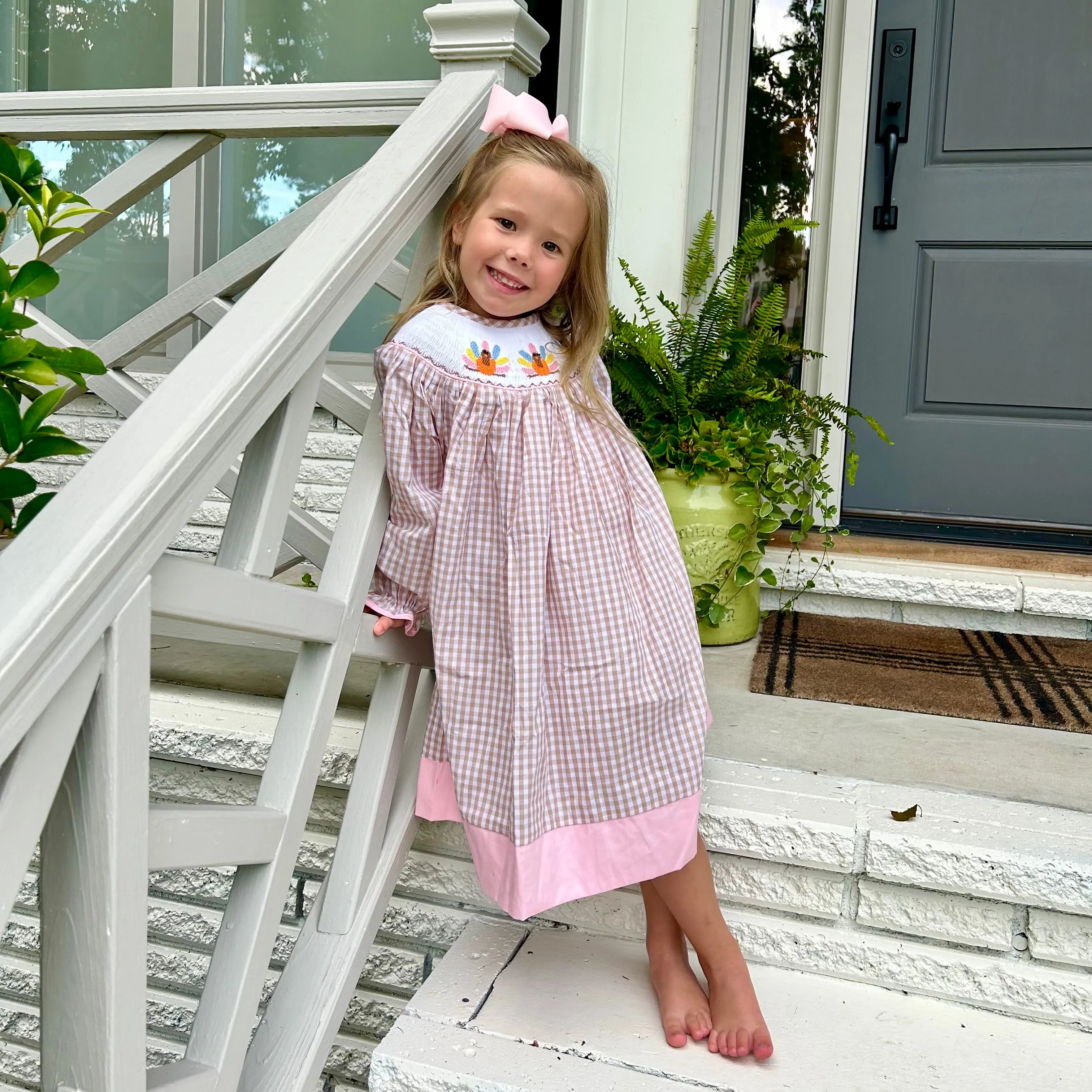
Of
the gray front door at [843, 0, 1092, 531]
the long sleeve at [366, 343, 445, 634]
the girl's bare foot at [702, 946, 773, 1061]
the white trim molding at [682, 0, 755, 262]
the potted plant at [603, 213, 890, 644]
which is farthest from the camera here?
the gray front door at [843, 0, 1092, 531]

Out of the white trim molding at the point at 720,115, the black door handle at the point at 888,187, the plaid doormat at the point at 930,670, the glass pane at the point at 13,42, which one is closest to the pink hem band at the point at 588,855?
the plaid doormat at the point at 930,670

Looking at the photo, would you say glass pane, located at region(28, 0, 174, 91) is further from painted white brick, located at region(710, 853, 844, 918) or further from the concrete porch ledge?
painted white brick, located at region(710, 853, 844, 918)

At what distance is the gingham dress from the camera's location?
117 centimetres

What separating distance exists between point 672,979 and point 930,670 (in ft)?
3.35

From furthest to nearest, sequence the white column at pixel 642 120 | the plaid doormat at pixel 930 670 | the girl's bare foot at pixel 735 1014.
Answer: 1. the white column at pixel 642 120
2. the plaid doormat at pixel 930 670
3. the girl's bare foot at pixel 735 1014

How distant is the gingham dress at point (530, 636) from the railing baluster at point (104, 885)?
0.44 m

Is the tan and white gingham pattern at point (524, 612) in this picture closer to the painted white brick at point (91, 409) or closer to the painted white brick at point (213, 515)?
the painted white brick at point (213, 515)

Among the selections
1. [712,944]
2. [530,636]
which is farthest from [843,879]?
[530,636]

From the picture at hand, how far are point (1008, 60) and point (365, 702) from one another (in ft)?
7.43

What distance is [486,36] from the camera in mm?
1417

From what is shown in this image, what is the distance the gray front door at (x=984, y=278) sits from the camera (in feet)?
8.05

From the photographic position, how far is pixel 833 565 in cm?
237

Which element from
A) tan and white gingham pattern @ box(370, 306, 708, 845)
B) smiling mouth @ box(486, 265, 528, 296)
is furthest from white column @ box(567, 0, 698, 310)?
tan and white gingham pattern @ box(370, 306, 708, 845)

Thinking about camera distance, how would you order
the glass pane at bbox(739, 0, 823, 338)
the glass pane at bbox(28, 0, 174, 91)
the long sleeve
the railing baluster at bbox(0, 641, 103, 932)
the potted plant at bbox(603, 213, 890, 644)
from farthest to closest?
the glass pane at bbox(28, 0, 174, 91) → the glass pane at bbox(739, 0, 823, 338) → the potted plant at bbox(603, 213, 890, 644) → the long sleeve → the railing baluster at bbox(0, 641, 103, 932)
